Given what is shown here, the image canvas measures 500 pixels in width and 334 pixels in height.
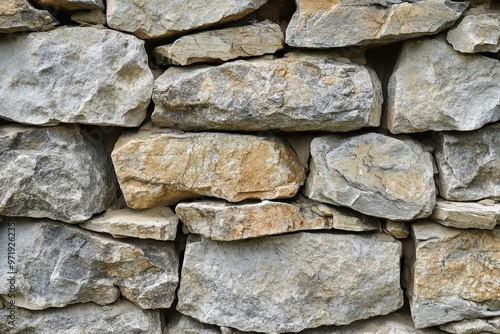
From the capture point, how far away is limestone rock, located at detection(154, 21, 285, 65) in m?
1.62

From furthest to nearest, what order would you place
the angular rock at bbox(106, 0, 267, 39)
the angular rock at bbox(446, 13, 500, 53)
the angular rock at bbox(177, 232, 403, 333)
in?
1. the angular rock at bbox(177, 232, 403, 333)
2. the angular rock at bbox(106, 0, 267, 39)
3. the angular rock at bbox(446, 13, 500, 53)

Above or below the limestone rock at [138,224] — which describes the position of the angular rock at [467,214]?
above

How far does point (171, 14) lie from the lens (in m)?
1.61

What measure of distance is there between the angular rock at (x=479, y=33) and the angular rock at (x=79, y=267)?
1.28m

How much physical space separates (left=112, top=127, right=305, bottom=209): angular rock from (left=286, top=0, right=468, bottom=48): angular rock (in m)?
0.39

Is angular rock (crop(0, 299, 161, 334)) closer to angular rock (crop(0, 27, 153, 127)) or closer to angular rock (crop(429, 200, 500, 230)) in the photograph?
angular rock (crop(0, 27, 153, 127))

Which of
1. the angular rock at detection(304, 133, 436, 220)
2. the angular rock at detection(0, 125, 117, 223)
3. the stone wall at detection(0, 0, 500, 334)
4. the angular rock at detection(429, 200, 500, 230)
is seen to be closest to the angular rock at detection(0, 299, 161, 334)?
the stone wall at detection(0, 0, 500, 334)

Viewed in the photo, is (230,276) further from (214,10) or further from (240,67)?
(214,10)

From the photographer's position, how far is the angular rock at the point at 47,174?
166 centimetres

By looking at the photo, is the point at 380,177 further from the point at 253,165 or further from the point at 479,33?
the point at 479,33

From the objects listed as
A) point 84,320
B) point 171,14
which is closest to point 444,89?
point 171,14

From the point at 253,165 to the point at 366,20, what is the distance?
0.61 m

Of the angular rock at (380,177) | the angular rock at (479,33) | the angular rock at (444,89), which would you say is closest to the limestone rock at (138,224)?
the angular rock at (380,177)

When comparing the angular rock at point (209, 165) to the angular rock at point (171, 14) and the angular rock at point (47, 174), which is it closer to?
the angular rock at point (47, 174)
